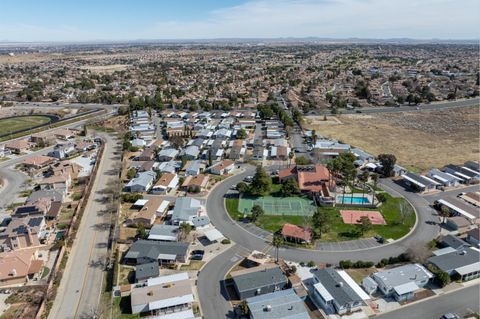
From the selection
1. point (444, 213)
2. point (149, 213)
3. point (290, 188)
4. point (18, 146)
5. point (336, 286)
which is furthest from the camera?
point (18, 146)

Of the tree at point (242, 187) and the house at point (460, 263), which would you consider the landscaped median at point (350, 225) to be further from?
the house at point (460, 263)

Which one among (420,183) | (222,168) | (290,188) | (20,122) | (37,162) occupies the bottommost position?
(290,188)

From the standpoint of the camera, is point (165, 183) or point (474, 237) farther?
point (165, 183)

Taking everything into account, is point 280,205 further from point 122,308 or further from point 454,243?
point 122,308

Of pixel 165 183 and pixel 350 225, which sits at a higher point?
pixel 165 183

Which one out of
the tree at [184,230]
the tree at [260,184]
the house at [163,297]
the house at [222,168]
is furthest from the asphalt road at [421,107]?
the house at [163,297]

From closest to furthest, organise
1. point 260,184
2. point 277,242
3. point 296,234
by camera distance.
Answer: point 277,242, point 296,234, point 260,184

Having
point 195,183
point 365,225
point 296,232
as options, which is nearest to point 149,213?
point 195,183

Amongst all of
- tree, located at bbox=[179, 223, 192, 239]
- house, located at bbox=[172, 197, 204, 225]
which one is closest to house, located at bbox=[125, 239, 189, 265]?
tree, located at bbox=[179, 223, 192, 239]
